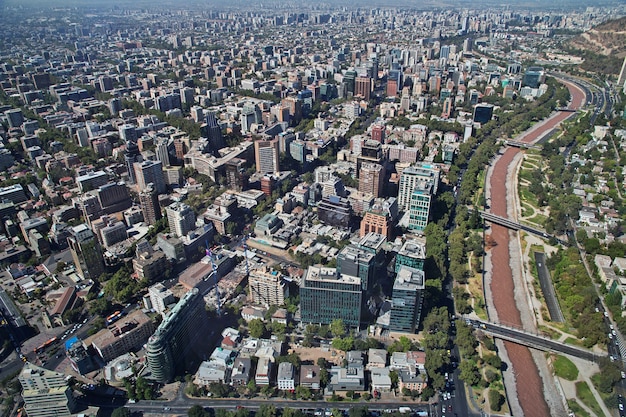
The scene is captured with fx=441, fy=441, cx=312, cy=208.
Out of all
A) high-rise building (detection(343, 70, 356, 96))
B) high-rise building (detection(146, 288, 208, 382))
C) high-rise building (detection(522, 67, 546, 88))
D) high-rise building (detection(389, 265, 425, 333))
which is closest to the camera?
high-rise building (detection(146, 288, 208, 382))

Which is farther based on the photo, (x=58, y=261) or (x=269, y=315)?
(x=58, y=261)

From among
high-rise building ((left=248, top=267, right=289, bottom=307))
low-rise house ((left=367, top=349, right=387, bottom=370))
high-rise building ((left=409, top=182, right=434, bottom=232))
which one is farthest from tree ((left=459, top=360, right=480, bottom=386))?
high-rise building ((left=409, top=182, right=434, bottom=232))

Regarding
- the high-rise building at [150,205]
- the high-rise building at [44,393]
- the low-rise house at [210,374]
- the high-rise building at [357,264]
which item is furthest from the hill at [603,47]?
the high-rise building at [44,393]

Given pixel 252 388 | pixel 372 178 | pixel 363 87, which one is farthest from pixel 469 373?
pixel 363 87

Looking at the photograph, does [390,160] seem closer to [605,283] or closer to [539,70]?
[605,283]

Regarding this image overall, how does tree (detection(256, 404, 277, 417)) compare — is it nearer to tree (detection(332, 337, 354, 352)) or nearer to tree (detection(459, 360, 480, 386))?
tree (detection(332, 337, 354, 352))

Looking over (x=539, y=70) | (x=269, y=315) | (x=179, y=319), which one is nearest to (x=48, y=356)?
(x=179, y=319)

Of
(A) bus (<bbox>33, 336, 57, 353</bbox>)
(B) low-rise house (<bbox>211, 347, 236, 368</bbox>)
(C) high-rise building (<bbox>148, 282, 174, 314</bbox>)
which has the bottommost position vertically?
(A) bus (<bbox>33, 336, 57, 353</bbox>)
